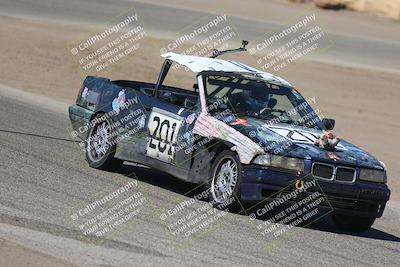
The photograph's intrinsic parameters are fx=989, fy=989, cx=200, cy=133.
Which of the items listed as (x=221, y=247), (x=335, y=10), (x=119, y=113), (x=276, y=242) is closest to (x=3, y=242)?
(x=221, y=247)

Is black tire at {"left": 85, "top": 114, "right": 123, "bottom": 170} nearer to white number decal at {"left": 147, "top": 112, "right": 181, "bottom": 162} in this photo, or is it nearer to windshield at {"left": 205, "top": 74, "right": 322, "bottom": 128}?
white number decal at {"left": 147, "top": 112, "right": 181, "bottom": 162}

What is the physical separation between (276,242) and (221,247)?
2.78 feet

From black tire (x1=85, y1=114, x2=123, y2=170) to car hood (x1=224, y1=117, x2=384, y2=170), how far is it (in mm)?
1998

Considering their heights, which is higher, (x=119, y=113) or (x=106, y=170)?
(x=119, y=113)

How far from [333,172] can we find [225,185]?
1.19m

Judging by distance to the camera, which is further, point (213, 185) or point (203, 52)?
point (203, 52)

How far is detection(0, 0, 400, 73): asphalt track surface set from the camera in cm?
2850

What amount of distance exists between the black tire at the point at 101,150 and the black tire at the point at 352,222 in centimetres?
302

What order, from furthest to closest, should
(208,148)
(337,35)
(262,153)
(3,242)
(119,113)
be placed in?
(337,35) → (119,113) → (208,148) → (262,153) → (3,242)

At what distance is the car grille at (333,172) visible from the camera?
10633 mm

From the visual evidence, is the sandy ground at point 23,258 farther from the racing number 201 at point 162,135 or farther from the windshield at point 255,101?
the windshield at point 255,101

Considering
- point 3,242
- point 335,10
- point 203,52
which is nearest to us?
point 3,242

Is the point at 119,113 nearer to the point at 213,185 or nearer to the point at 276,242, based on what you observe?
the point at 213,185

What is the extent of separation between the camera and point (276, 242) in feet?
31.9
